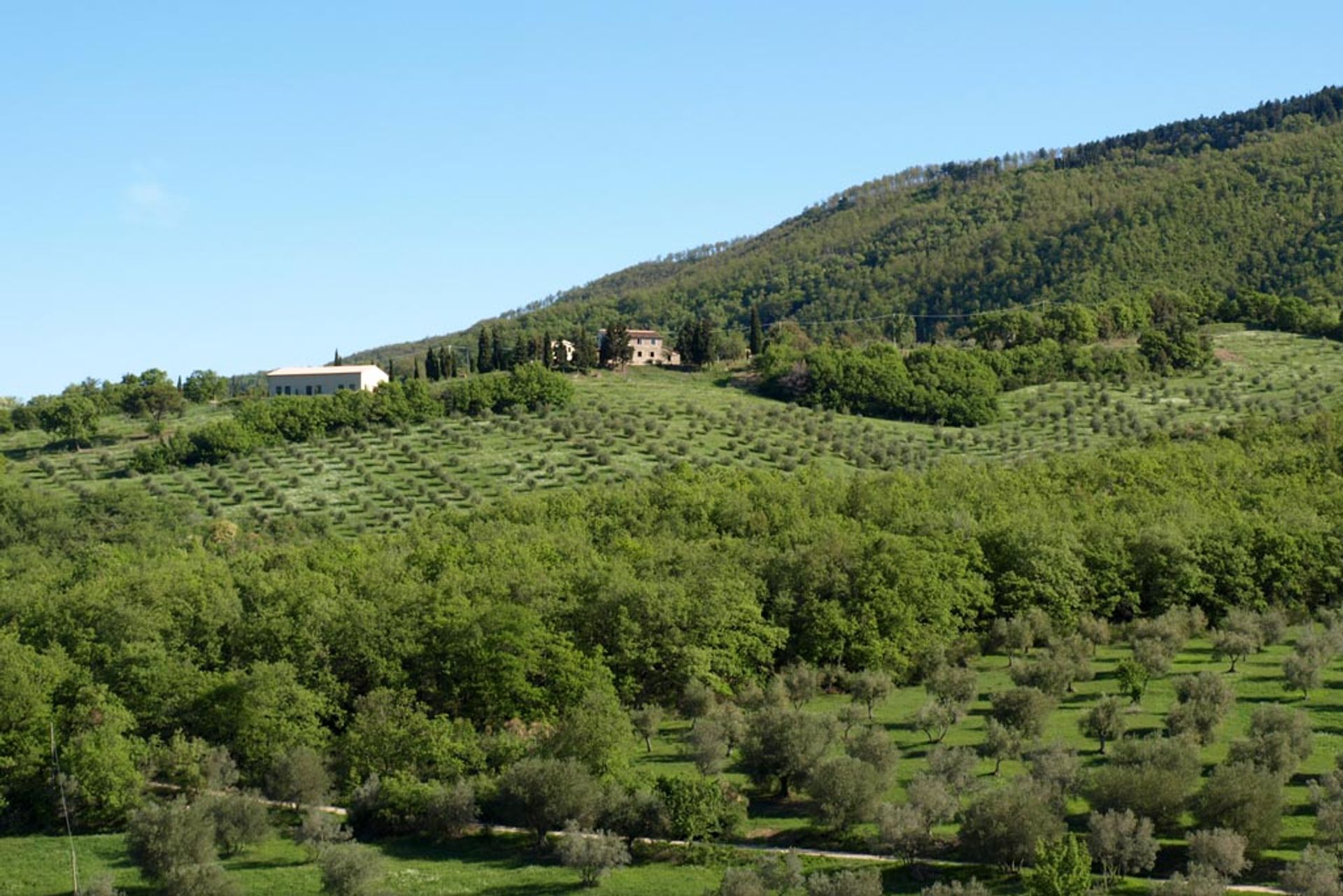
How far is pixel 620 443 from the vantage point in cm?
11581

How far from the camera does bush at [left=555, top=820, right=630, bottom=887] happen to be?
129 feet

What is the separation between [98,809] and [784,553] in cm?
3368

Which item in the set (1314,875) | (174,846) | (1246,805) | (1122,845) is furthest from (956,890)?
(174,846)

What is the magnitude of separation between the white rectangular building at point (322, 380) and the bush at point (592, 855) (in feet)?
338

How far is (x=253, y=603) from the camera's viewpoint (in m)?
62.1

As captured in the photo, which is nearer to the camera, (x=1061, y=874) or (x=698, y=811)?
(x=1061, y=874)

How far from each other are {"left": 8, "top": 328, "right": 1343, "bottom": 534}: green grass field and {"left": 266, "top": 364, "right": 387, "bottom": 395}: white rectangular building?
1111 cm

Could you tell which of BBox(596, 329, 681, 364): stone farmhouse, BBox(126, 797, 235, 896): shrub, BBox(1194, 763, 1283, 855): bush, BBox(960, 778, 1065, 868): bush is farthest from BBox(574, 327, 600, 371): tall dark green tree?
BBox(1194, 763, 1283, 855): bush

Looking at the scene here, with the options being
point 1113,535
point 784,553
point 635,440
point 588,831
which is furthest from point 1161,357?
point 588,831

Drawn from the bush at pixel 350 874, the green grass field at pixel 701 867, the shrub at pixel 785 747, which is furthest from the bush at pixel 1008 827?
the bush at pixel 350 874

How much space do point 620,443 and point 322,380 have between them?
44.0m

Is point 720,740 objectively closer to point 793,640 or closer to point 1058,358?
point 793,640

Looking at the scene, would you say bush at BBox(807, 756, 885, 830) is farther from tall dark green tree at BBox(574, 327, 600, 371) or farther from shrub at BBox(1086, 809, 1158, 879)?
tall dark green tree at BBox(574, 327, 600, 371)

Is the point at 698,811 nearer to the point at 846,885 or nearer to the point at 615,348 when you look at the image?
the point at 846,885
